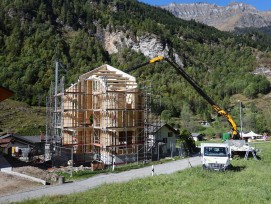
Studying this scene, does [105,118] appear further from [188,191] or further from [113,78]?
[188,191]

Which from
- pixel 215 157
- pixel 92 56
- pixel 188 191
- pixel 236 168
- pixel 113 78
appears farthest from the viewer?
pixel 92 56

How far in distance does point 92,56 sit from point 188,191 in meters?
134

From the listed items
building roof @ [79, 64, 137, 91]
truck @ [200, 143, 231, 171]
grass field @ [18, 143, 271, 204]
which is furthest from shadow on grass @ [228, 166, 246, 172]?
building roof @ [79, 64, 137, 91]

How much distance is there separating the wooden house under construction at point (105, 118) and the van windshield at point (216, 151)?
929 centimetres

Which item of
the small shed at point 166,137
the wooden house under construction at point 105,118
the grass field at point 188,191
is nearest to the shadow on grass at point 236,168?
the grass field at point 188,191

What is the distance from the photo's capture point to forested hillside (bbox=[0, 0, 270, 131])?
119000 mm

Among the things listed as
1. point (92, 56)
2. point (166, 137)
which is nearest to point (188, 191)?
point (166, 137)

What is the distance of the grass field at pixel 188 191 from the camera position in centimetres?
1577

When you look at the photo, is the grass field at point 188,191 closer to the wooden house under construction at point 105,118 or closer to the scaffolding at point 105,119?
the wooden house under construction at point 105,118

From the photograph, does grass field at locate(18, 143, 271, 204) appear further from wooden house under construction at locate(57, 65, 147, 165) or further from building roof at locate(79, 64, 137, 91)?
building roof at locate(79, 64, 137, 91)

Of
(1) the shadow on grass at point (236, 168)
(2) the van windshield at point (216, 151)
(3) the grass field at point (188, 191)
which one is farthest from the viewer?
(1) the shadow on grass at point (236, 168)

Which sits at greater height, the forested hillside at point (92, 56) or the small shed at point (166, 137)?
the forested hillside at point (92, 56)

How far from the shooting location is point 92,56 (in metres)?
147

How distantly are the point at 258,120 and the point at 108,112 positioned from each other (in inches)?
2879
